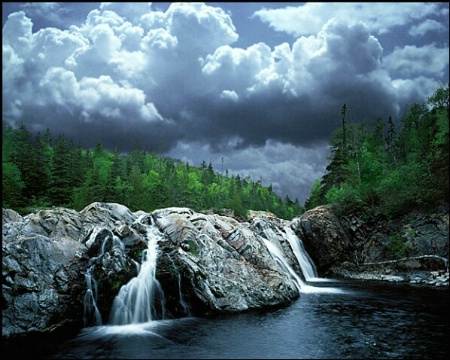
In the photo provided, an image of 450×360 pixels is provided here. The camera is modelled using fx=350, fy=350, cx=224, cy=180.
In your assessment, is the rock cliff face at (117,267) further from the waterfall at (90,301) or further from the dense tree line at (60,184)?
the dense tree line at (60,184)

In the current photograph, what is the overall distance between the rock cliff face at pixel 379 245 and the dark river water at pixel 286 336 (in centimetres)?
1376

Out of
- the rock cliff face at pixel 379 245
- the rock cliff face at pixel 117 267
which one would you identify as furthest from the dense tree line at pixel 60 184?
the rock cliff face at pixel 379 245

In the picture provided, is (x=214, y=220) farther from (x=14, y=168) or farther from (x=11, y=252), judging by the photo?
(x=14, y=168)

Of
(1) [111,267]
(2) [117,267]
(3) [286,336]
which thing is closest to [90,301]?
(1) [111,267]

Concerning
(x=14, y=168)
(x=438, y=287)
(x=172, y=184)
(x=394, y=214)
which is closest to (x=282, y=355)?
(x=438, y=287)

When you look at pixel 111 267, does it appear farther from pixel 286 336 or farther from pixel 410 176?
pixel 410 176

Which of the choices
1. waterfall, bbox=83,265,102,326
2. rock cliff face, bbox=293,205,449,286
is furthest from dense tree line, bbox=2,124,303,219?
rock cliff face, bbox=293,205,449,286

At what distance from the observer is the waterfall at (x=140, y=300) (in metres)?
19.3

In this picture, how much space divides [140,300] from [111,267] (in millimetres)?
2586

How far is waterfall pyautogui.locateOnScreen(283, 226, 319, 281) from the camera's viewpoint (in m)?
40.3

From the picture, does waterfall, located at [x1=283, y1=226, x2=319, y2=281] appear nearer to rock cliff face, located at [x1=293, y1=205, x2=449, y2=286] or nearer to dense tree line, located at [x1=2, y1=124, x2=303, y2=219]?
rock cliff face, located at [x1=293, y1=205, x2=449, y2=286]

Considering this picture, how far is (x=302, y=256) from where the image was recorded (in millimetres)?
42156

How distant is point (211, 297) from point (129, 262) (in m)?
5.47

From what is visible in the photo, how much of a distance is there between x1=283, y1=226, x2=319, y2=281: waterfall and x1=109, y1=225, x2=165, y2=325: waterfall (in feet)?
74.4
